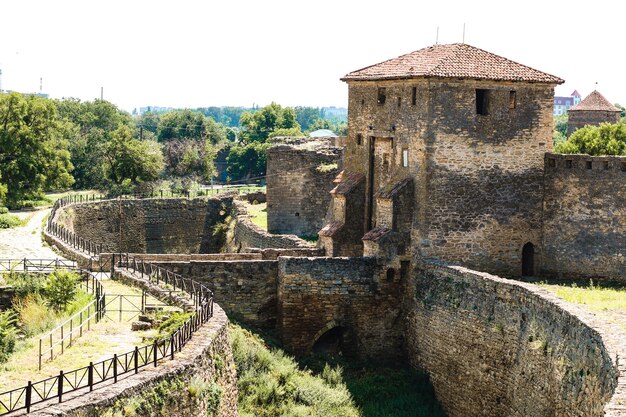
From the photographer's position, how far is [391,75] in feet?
98.1

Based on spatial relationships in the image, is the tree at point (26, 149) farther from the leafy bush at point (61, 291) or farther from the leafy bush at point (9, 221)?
the leafy bush at point (61, 291)

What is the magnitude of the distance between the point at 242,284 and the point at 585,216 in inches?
382

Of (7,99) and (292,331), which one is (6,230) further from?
(292,331)

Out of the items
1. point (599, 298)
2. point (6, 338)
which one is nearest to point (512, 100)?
point (599, 298)

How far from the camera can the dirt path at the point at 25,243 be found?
3541 cm

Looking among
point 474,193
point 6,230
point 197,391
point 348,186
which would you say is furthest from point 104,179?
point 197,391

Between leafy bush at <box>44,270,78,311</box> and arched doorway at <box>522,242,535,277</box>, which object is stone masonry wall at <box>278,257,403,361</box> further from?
leafy bush at <box>44,270,78,311</box>

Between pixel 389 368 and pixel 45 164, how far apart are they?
31643 millimetres

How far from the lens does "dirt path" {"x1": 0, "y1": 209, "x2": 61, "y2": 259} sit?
116 feet

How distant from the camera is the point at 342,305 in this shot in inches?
1149

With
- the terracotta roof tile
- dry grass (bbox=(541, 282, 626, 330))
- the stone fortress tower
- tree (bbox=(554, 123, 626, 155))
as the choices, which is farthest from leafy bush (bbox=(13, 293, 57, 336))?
tree (bbox=(554, 123, 626, 155))

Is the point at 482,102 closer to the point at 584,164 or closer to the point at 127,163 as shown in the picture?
the point at 584,164

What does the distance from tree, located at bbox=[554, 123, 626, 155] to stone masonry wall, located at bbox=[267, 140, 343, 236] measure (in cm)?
1633

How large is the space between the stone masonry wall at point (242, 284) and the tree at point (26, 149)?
1075 inches
